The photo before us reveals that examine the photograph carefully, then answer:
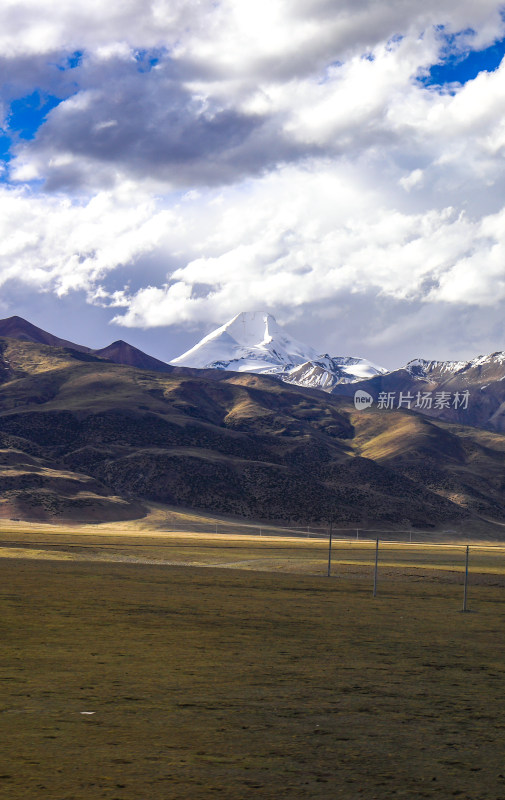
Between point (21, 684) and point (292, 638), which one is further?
point (292, 638)

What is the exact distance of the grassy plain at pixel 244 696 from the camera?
11.4 metres

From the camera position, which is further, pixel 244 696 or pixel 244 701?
pixel 244 696

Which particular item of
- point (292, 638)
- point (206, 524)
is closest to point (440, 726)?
point (292, 638)

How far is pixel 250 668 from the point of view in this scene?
69.6 ft

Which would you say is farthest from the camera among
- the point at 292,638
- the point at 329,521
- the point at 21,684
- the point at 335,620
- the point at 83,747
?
the point at 329,521

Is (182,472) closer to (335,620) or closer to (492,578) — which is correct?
(492,578)

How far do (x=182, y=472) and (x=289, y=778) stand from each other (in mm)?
175363

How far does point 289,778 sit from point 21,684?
8485mm

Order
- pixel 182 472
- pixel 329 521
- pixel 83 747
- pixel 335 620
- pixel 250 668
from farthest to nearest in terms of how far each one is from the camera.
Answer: pixel 182 472 → pixel 329 521 → pixel 335 620 → pixel 250 668 → pixel 83 747

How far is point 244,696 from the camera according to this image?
57.6 feet

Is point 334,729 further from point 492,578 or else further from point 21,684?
point 492,578

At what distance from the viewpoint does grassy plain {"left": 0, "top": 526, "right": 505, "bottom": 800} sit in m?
11.4

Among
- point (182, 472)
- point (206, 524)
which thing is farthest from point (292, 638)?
point (182, 472)

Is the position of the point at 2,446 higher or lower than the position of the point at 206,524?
higher
